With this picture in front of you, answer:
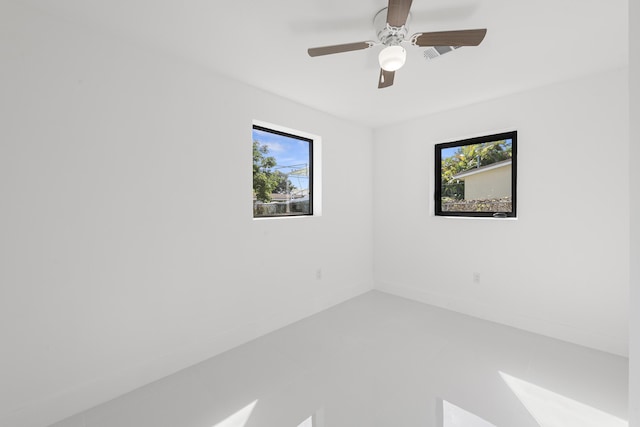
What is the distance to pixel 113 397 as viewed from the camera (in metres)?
1.77

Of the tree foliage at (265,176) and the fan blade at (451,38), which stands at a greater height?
the fan blade at (451,38)

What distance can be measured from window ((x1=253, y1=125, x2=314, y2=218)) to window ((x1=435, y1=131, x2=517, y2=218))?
5.17ft

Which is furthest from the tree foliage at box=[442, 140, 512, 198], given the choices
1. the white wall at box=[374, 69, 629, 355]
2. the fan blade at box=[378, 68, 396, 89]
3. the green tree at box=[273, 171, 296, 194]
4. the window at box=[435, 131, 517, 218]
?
the green tree at box=[273, 171, 296, 194]

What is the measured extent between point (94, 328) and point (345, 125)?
306 centimetres

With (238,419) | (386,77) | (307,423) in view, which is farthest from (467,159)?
(238,419)

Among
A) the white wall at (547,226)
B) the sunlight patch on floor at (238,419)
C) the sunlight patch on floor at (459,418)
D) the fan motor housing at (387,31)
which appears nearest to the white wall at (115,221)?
the sunlight patch on floor at (238,419)

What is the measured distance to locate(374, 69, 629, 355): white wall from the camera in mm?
2256

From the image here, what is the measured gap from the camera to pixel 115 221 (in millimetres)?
1806

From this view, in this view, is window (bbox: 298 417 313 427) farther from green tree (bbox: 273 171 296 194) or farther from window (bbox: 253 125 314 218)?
green tree (bbox: 273 171 296 194)

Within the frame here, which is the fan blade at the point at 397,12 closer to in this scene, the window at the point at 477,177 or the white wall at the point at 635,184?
the white wall at the point at 635,184

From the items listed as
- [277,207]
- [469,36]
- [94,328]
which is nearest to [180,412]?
[94,328]

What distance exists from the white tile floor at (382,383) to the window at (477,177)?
1.27 m

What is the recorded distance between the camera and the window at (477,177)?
2869 mm

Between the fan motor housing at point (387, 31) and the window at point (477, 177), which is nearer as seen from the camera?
the fan motor housing at point (387, 31)
